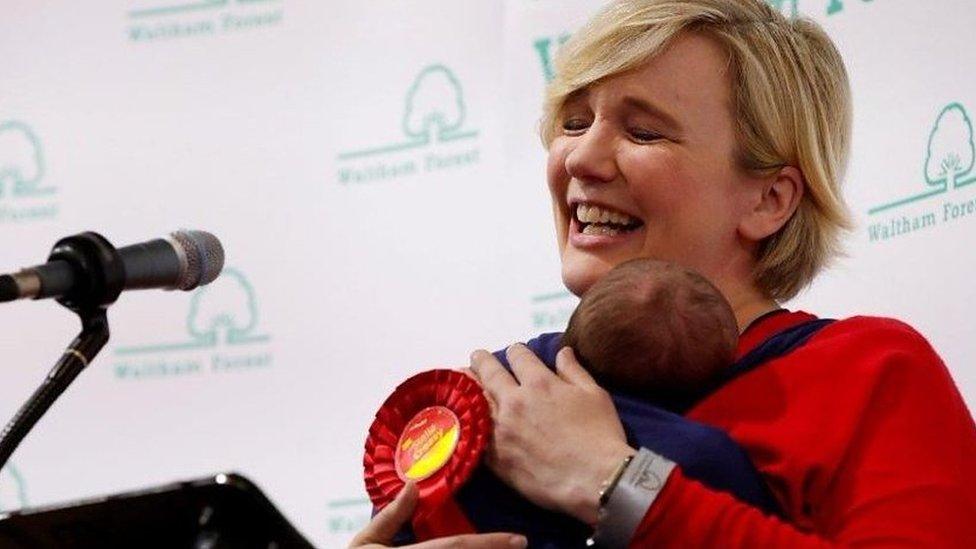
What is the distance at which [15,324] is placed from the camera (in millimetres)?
3486

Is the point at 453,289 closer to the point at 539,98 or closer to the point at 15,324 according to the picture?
the point at 539,98

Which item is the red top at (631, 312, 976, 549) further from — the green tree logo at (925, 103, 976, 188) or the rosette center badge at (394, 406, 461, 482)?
the green tree logo at (925, 103, 976, 188)

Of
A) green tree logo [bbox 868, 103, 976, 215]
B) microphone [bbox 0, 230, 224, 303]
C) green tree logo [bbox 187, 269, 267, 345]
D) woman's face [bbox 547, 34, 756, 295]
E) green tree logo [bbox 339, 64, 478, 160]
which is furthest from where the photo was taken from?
green tree logo [bbox 187, 269, 267, 345]

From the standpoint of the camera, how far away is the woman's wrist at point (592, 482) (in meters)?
1.50

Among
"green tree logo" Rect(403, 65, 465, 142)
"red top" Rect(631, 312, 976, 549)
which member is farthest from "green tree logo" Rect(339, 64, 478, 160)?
"red top" Rect(631, 312, 976, 549)

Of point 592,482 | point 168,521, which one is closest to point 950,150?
point 592,482

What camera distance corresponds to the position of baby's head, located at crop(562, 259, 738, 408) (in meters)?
1.58

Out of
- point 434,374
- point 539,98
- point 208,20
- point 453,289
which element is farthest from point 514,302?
point 434,374

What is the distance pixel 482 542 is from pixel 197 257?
0.37 m

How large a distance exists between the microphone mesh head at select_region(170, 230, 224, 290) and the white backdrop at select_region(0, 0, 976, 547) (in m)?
1.29

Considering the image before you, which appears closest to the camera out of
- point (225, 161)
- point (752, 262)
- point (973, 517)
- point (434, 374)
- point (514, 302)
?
point (973, 517)

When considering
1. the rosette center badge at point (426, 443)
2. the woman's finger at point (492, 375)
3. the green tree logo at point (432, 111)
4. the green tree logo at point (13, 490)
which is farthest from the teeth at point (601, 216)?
the green tree logo at point (13, 490)

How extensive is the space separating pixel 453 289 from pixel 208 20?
0.87 metres

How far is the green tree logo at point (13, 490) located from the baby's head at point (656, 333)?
2045 millimetres
